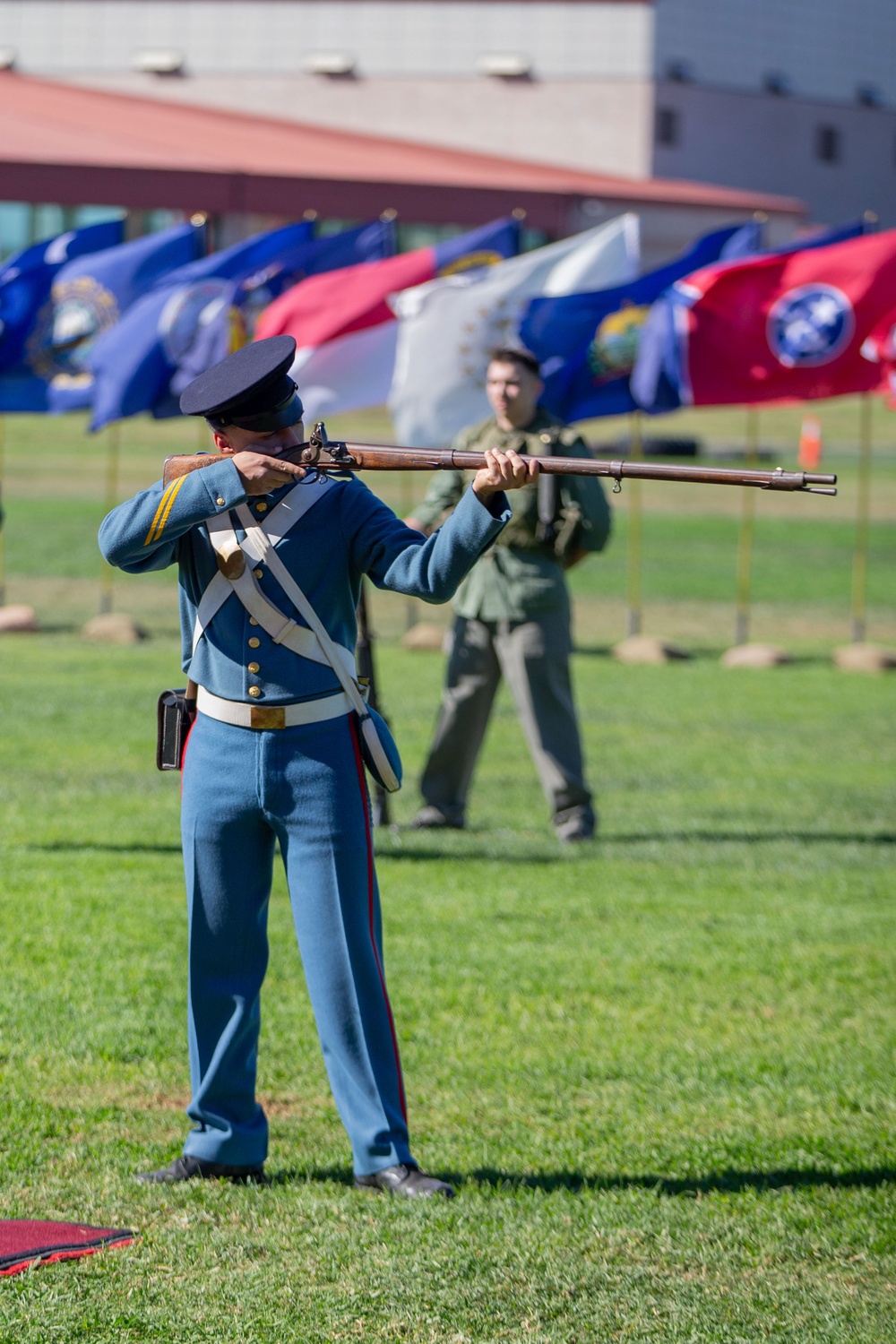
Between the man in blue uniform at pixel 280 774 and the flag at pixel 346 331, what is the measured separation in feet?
32.2

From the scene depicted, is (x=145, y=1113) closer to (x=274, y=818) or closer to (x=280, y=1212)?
(x=280, y=1212)

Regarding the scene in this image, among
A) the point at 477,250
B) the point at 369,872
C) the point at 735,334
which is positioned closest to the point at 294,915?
the point at 369,872

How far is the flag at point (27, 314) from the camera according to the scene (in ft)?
53.6

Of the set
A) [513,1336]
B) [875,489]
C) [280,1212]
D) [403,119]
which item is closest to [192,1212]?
[280,1212]

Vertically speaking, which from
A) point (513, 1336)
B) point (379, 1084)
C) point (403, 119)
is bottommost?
point (513, 1336)

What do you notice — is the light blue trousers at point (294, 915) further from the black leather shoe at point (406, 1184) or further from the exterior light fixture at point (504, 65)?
the exterior light fixture at point (504, 65)

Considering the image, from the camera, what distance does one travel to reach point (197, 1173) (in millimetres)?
5062

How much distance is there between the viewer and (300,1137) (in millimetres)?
5488

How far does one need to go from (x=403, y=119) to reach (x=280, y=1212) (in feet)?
182

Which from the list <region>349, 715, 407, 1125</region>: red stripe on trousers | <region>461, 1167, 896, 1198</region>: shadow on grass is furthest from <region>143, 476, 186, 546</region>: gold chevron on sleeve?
<region>461, 1167, 896, 1198</region>: shadow on grass

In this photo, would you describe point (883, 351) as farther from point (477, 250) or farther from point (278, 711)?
point (278, 711)

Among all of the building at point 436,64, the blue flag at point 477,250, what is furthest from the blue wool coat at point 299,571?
the building at point 436,64

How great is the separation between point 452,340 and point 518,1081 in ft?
29.1

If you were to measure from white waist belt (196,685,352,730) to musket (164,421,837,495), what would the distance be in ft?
2.06
